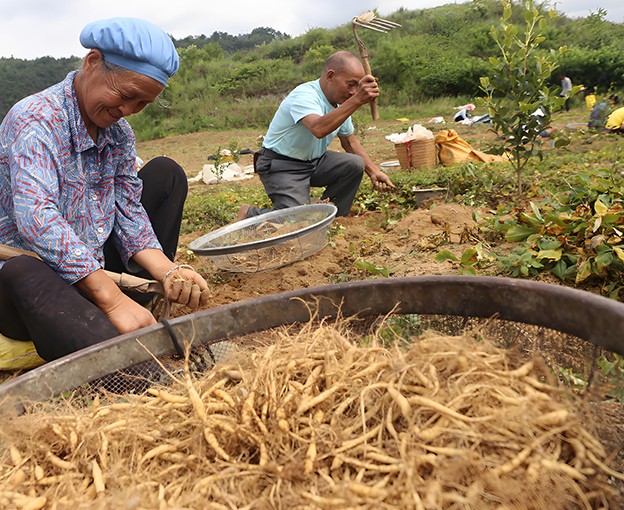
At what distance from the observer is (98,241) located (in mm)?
2240

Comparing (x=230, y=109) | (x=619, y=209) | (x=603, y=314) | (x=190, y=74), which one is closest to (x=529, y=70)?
(x=619, y=209)

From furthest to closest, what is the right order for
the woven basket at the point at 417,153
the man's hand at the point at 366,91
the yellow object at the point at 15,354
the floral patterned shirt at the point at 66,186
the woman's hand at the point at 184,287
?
the woven basket at the point at 417,153 → the man's hand at the point at 366,91 → the yellow object at the point at 15,354 → the woman's hand at the point at 184,287 → the floral patterned shirt at the point at 66,186

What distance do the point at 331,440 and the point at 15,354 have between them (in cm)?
171

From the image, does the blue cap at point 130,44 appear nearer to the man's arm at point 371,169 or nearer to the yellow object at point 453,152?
the man's arm at point 371,169

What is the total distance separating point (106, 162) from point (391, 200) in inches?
137

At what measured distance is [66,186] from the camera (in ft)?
6.79

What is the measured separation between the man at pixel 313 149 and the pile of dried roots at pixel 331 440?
3028mm

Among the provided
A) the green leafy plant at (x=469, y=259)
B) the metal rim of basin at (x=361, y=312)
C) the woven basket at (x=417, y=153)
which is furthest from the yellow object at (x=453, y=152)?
the metal rim of basin at (x=361, y=312)

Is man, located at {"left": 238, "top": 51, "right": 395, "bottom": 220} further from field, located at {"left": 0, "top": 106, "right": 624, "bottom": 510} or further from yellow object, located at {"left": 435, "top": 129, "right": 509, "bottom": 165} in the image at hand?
field, located at {"left": 0, "top": 106, "right": 624, "bottom": 510}

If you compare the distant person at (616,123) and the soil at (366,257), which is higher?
the soil at (366,257)

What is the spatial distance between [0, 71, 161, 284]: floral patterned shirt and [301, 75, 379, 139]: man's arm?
5.95 ft

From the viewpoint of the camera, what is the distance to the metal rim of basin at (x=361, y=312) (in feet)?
3.54

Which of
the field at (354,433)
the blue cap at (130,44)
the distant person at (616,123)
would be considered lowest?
the distant person at (616,123)

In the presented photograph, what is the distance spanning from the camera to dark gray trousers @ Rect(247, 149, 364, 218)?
4438mm
